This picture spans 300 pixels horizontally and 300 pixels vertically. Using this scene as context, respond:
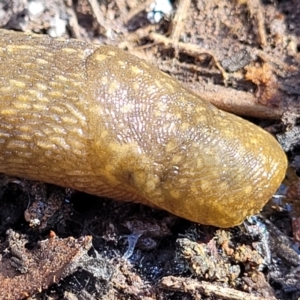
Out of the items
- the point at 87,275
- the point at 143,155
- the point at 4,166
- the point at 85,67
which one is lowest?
the point at 87,275

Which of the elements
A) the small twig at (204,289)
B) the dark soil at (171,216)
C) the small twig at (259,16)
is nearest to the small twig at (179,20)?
the dark soil at (171,216)

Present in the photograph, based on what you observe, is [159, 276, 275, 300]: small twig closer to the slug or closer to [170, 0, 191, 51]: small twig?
the slug

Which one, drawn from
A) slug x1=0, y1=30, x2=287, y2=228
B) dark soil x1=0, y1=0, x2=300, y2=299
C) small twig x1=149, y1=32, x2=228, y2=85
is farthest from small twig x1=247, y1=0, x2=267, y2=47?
slug x1=0, y1=30, x2=287, y2=228

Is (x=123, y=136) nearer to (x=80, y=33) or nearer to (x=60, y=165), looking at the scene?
(x=60, y=165)

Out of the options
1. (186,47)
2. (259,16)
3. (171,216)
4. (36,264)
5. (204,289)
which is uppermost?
(259,16)

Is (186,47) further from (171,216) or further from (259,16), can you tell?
(171,216)

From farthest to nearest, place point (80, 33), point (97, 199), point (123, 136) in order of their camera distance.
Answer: point (80, 33)
point (97, 199)
point (123, 136)

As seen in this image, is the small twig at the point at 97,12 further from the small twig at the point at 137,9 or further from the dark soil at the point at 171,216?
the small twig at the point at 137,9

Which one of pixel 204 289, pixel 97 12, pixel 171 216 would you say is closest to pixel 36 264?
pixel 171 216

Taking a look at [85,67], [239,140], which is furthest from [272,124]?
[85,67]

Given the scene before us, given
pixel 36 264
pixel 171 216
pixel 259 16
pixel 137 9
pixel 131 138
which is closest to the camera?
pixel 131 138
